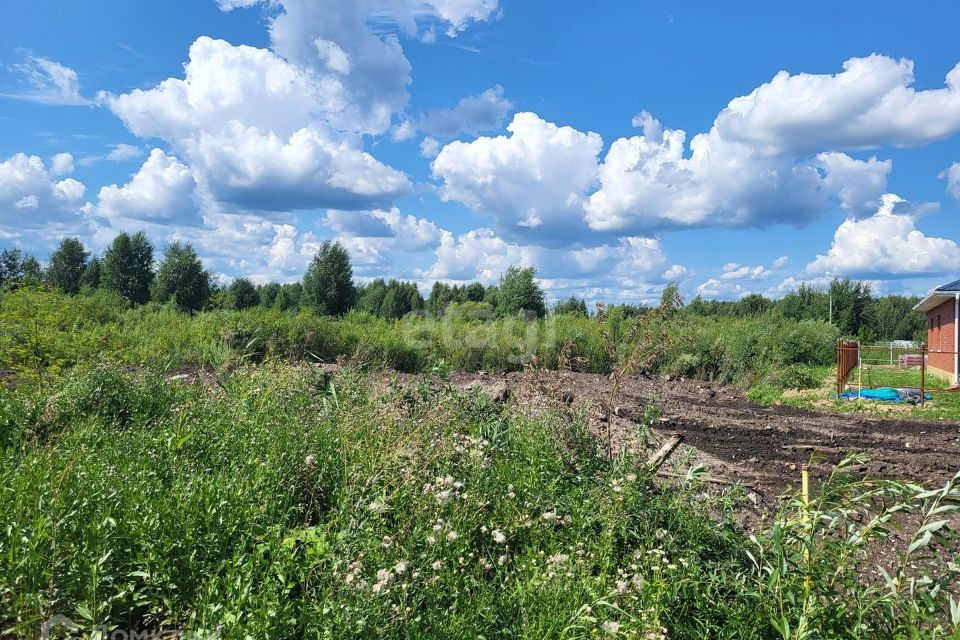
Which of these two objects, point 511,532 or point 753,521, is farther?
point 753,521

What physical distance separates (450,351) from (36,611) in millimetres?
11449

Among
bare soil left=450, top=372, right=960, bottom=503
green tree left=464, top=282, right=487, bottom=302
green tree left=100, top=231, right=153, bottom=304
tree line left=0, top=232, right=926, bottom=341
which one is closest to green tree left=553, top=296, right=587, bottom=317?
tree line left=0, top=232, right=926, bottom=341

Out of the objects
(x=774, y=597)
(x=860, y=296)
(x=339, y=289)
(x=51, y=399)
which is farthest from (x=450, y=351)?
(x=860, y=296)

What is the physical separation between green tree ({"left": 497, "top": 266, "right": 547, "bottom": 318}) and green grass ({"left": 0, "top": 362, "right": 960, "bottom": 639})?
55.0 ft

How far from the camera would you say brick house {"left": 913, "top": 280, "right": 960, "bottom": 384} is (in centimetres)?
1875

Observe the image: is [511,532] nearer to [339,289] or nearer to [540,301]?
[540,301]

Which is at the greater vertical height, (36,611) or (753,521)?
(36,611)

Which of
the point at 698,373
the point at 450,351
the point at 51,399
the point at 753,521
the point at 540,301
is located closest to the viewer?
the point at 753,521

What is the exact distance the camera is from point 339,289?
27.5 m

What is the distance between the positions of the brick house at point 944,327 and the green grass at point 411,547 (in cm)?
1818

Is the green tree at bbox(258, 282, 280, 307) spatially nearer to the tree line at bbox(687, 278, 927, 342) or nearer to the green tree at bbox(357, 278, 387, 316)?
the green tree at bbox(357, 278, 387, 316)

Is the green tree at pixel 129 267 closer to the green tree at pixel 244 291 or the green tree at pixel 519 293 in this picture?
the green tree at pixel 244 291

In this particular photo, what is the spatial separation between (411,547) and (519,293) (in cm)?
1851

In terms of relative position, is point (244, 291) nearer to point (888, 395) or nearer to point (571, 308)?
point (571, 308)
